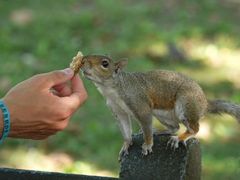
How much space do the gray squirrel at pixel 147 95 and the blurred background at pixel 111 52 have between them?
144 cm

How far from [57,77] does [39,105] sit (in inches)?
5.4

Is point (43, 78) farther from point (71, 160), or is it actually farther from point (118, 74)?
point (71, 160)

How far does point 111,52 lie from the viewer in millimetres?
7375

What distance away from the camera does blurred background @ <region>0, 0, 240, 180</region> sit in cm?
545

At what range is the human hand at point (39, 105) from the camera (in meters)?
2.65

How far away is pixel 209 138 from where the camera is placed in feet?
18.6

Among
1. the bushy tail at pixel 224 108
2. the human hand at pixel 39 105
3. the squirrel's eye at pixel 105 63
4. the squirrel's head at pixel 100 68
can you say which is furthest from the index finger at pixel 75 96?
the bushy tail at pixel 224 108

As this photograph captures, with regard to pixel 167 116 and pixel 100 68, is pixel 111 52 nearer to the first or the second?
pixel 167 116

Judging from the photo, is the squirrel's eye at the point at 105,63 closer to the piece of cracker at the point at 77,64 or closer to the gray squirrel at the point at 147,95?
the gray squirrel at the point at 147,95

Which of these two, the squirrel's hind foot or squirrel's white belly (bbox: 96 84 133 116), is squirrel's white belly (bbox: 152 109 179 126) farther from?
the squirrel's hind foot

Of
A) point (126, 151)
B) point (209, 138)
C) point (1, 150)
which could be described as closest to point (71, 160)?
point (1, 150)

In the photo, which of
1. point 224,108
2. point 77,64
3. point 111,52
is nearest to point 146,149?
point 77,64

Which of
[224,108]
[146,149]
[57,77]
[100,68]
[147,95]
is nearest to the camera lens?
[146,149]

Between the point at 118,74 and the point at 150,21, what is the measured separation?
5.05 metres
